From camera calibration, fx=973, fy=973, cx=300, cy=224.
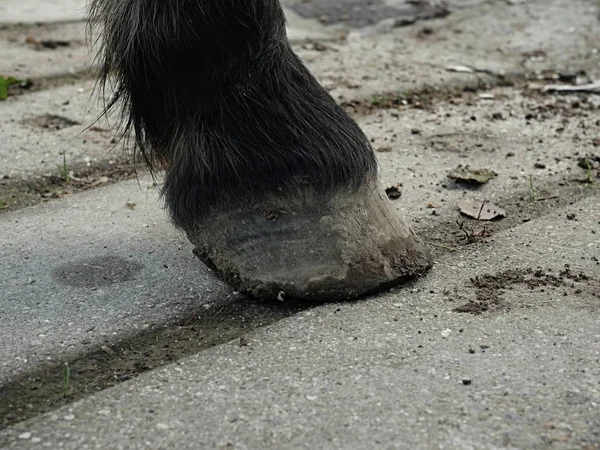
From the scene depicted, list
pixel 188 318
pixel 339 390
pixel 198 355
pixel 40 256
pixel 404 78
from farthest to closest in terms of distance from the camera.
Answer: pixel 404 78
pixel 40 256
pixel 188 318
pixel 198 355
pixel 339 390

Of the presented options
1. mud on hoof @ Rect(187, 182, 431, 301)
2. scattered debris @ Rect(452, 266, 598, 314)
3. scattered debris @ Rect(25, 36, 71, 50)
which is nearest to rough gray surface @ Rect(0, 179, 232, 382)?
mud on hoof @ Rect(187, 182, 431, 301)

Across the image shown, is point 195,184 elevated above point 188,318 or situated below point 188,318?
above

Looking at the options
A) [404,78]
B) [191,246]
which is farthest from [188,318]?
[404,78]

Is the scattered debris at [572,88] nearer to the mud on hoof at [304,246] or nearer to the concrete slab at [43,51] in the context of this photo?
the concrete slab at [43,51]

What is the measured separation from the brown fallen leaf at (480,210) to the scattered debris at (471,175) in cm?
15

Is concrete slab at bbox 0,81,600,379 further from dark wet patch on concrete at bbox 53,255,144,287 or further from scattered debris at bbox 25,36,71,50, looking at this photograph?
scattered debris at bbox 25,36,71,50

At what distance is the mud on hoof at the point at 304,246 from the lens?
228 centimetres

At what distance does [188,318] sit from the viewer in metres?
2.26

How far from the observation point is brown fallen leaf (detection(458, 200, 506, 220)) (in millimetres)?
2854

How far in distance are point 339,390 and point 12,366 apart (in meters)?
0.68

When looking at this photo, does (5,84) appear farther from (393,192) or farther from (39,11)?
(393,192)

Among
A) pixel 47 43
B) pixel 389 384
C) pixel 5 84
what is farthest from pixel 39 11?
pixel 389 384

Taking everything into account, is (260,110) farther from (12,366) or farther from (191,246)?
(12,366)

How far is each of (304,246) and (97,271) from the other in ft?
1.86
